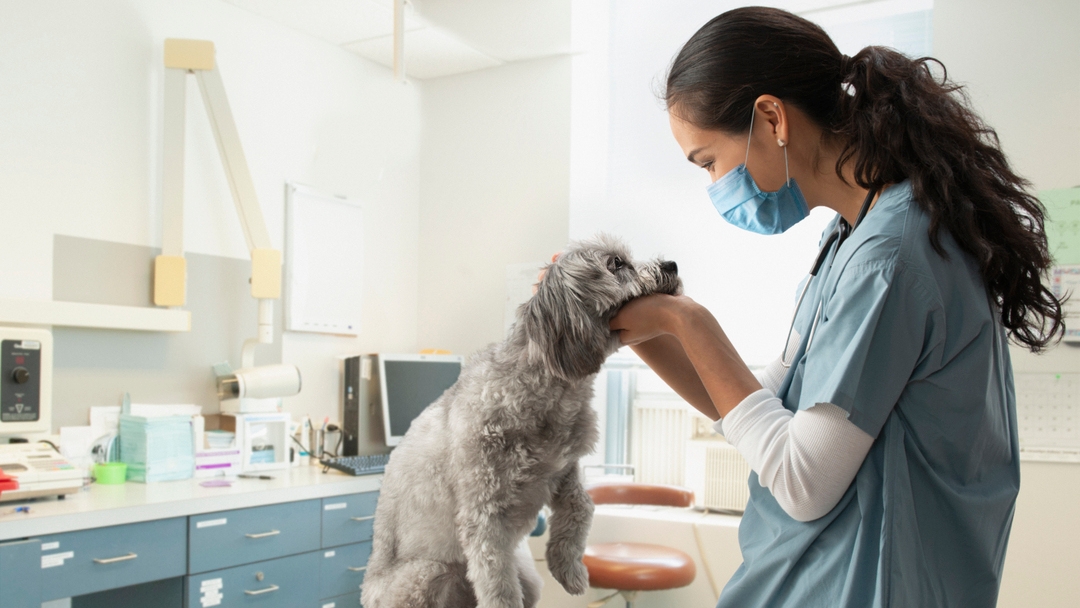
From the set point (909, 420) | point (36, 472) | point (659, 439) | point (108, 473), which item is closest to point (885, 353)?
point (909, 420)

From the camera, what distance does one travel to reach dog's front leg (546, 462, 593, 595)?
1232 millimetres

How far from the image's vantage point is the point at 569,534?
1.24 metres

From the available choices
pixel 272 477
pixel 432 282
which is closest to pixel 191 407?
pixel 272 477

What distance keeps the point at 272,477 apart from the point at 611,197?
83.2 inches

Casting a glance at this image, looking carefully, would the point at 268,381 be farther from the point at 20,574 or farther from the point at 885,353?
the point at 885,353

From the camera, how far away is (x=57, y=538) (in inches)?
81.4

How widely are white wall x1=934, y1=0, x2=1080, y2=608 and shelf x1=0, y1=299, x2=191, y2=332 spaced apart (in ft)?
10.4

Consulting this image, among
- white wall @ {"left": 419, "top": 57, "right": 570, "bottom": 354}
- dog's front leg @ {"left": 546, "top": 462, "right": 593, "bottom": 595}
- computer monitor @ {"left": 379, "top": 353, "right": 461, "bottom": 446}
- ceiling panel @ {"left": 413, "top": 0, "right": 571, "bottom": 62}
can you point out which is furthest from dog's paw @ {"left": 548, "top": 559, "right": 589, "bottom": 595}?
ceiling panel @ {"left": 413, "top": 0, "right": 571, "bottom": 62}

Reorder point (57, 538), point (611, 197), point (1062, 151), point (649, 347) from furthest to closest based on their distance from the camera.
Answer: point (611, 197)
point (1062, 151)
point (57, 538)
point (649, 347)

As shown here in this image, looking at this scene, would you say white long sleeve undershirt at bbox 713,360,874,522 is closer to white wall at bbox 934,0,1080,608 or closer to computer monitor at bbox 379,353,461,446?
white wall at bbox 934,0,1080,608

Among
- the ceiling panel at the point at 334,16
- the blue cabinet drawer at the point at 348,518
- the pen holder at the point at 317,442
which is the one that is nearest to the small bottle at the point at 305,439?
the pen holder at the point at 317,442

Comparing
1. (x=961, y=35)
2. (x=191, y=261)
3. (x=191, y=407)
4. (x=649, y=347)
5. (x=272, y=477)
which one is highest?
(x=961, y=35)

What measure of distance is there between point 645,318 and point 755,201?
0.89 feet

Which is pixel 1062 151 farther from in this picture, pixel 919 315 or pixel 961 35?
pixel 919 315
